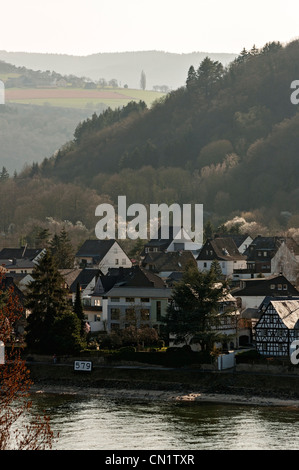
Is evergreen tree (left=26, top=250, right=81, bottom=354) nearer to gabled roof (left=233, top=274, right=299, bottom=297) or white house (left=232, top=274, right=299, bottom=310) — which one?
white house (left=232, top=274, right=299, bottom=310)

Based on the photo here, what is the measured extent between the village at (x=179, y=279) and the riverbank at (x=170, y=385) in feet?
14.1

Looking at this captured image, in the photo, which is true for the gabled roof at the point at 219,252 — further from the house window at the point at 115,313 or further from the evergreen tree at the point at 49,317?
the evergreen tree at the point at 49,317

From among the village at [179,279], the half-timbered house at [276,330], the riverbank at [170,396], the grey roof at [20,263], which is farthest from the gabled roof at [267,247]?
the riverbank at [170,396]

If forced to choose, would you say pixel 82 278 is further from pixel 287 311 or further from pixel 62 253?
pixel 287 311

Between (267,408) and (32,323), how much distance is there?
19.6m

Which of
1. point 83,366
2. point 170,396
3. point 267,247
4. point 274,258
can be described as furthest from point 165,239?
point 170,396

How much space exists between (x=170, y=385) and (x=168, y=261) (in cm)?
3846

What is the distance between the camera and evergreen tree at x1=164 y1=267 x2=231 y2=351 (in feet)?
218

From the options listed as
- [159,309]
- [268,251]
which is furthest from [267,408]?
[268,251]

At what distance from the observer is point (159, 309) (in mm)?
74812

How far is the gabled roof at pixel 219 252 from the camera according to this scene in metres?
105
